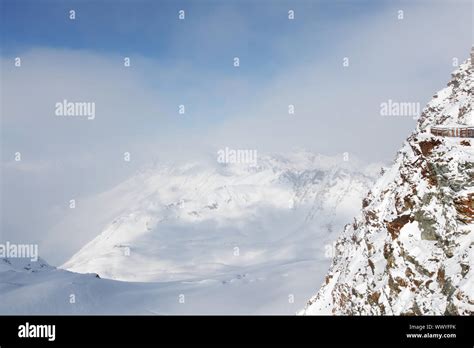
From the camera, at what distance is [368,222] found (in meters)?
51.2

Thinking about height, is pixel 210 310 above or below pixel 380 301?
below

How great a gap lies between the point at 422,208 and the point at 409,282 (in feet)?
18.4

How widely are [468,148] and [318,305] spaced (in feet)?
132

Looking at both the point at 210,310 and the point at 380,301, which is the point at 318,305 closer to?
the point at 380,301
